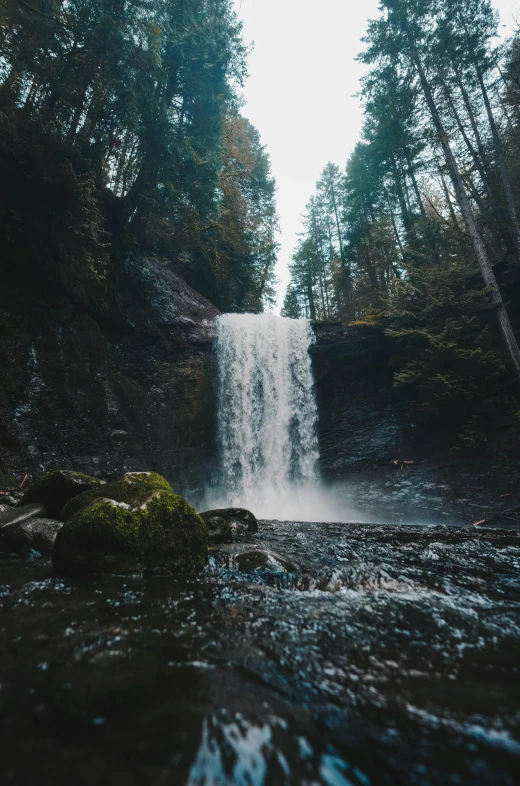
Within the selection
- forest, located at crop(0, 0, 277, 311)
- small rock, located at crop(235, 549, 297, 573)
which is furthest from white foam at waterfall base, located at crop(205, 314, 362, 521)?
small rock, located at crop(235, 549, 297, 573)

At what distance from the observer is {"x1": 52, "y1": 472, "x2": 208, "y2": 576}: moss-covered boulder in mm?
3820

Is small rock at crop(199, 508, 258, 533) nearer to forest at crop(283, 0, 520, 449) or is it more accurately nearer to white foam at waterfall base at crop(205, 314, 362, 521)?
white foam at waterfall base at crop(205, 314, 362, 521)

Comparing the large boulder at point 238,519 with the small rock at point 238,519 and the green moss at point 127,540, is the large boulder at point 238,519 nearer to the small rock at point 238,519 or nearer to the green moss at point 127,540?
the small rock at point 238,519

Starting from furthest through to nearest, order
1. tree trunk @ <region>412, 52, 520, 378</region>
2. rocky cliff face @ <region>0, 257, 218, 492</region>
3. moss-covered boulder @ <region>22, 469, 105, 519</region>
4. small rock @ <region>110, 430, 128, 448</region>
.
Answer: tree trunk @ <region>412, 52, 520, 378</region> < small rock @ <region>110, 430, 128, 448</region> < rocky cliff face @ <region>0, 257, 218, 492</region> < moss-covered boulder @ <region>22, 469, 105, 519</region>

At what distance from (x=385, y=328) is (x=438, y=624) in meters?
13.9

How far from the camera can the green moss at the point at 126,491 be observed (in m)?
4.31

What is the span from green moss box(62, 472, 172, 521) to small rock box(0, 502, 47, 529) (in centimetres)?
73

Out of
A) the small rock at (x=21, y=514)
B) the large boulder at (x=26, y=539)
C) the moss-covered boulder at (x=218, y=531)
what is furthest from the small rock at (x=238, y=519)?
the small rock at (x=21, y=514)

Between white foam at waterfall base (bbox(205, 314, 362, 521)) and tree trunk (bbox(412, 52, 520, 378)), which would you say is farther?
white foam at waterfall base (bbox(205, 314, 362, 521))

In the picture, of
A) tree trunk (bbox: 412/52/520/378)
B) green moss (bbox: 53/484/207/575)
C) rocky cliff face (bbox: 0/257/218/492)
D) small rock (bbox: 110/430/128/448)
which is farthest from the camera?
tree trunk (bbox: 412/52/520/378)

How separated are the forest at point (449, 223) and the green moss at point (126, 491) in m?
11.2

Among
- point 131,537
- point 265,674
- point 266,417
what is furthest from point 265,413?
point 265,674

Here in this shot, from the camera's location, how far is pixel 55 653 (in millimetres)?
2033

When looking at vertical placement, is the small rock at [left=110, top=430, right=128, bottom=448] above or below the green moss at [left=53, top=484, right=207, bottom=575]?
above
